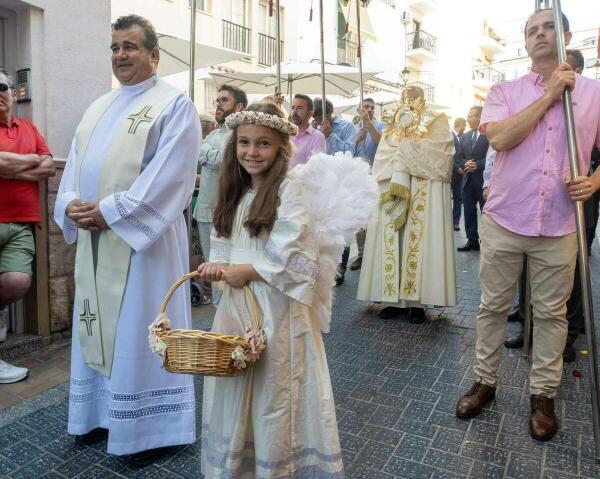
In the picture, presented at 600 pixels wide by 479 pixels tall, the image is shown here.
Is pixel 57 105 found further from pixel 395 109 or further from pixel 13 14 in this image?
pixel 395 109

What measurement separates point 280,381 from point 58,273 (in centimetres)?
297

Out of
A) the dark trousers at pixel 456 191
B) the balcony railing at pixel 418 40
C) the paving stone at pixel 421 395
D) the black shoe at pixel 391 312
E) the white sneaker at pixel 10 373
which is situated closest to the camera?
the paving stone at pixel 421 395

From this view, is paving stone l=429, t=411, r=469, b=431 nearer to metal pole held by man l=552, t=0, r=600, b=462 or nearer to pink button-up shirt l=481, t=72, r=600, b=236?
metal pole held by man l=552, t=0, r=600, b=462

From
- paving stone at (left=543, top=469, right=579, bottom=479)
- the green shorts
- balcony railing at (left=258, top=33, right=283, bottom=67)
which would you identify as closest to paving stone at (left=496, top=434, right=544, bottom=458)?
paving stone at (left=543, top=469, right=579, bottom=479)

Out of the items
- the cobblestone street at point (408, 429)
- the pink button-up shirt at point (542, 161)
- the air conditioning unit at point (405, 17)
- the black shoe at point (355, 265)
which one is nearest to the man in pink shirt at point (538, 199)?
the pink button-up shirt at point (542, 161)

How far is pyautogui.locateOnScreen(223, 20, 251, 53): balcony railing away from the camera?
17883 millimetres

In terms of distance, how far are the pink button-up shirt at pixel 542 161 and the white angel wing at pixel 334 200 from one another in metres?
1.11

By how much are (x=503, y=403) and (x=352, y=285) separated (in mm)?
3221

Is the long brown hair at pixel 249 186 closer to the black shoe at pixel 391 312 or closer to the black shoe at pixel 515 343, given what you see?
the black shoe at pixel 515 343

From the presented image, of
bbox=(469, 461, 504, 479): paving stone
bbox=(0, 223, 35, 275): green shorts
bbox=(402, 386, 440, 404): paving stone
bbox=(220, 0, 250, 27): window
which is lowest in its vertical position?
bbox=(469, 461, 504, 479): paving stone

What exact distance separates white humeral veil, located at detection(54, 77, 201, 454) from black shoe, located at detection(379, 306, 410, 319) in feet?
8.64

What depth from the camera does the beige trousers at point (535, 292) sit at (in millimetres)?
2900

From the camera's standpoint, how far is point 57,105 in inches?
171

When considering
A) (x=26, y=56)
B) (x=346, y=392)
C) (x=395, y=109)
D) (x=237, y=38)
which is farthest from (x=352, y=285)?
(x=237, y=38)
